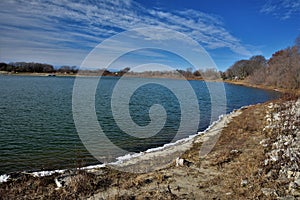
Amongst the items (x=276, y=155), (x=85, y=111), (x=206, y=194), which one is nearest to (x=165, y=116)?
(x=85, y=111)

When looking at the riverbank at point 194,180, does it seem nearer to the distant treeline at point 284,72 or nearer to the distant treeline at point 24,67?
the distant treeline at point 284,72

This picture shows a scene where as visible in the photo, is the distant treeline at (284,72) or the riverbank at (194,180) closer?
the riverbank at (194,180)

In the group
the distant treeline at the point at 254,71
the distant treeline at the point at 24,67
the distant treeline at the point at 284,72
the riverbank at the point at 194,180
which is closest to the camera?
the riverbank at the point at 194,180

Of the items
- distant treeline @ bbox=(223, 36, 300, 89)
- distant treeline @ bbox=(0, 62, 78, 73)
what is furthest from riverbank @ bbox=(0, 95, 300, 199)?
distant treeline @ bbox=(0, 62, 78, 73)

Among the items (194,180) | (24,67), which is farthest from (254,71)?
(24,67)

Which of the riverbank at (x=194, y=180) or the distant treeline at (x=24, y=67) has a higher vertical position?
the distant treeline at (x=24, y=67)

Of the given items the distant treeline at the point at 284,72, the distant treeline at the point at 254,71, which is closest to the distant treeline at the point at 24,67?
the distant treeline at the point at 254,71

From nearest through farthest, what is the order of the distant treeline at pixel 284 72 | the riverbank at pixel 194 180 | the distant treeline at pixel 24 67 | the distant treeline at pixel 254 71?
the riverbank at pixel 194 180 < the distant treeline at pixel 254 71 < the distant treeline at pixel 284 72 < the distant treeline at pixel 24 67

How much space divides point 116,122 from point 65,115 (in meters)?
6.27

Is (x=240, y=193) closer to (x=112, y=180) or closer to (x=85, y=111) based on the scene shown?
(x=112, y=180)

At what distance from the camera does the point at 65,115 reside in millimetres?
25422

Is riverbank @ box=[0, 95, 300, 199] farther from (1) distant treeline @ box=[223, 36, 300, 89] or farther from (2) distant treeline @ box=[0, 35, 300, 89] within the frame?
(1) distant treeline @ box=[223, 36, 300, 89]

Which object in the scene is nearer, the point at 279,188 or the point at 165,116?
the point at 279,188

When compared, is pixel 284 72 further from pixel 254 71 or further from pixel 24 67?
pixel 24 67
